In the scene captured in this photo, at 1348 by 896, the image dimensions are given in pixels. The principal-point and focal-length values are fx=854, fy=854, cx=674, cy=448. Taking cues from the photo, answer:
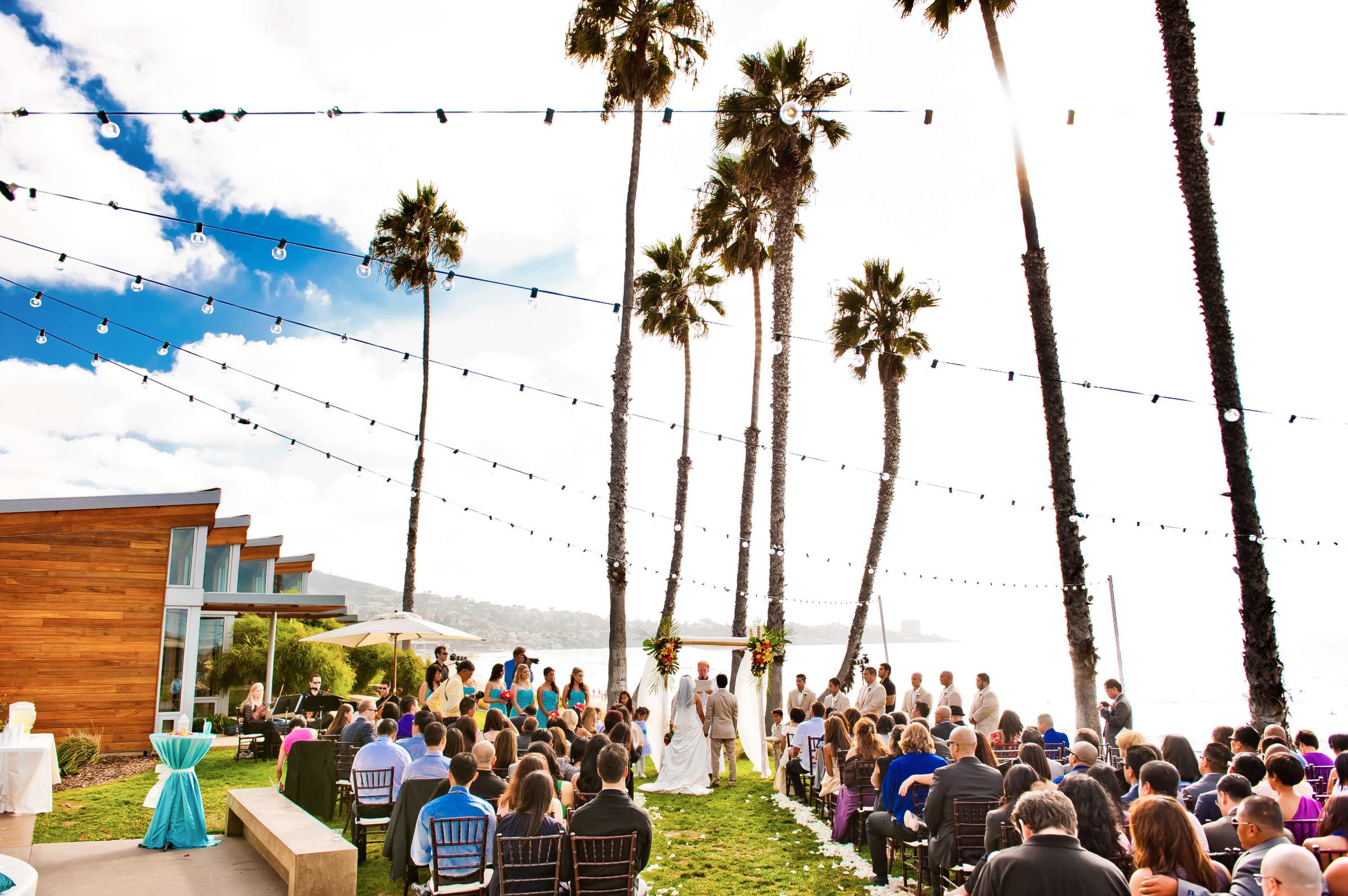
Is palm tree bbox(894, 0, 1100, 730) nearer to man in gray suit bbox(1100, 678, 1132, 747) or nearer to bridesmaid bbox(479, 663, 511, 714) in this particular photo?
man in gray suit bbox(1100, 678, 1132, 747)

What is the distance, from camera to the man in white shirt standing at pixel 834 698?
43.9 feet

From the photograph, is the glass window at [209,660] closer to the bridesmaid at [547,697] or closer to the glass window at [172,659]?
the glass window at [172,659]

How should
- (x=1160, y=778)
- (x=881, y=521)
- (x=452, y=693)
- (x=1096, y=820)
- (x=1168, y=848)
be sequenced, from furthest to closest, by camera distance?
1. (x=881, y=521)
2. (x=452, y=693)
3. (x=1160, y=778)
4. (x=1096, y=820)
5. (x=1168, y=848)

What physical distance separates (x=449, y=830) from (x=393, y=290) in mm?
18356

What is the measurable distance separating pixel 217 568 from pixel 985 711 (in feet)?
56.5

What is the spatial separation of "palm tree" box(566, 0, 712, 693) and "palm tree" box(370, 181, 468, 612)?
20.9 feet

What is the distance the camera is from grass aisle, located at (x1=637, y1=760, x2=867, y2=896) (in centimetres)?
695

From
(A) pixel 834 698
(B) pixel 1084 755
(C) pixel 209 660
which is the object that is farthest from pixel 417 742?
(C) pixel 209 660

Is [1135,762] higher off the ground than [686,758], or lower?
higher

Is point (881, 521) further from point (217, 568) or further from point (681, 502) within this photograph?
point (217, 568)

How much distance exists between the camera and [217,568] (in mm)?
20156

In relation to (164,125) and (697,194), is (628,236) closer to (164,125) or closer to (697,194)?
(697,194)

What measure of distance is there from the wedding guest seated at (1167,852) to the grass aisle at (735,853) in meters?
3.83

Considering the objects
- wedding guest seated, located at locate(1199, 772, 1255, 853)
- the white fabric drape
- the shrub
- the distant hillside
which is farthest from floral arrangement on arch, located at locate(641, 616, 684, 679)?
the distant hillside
